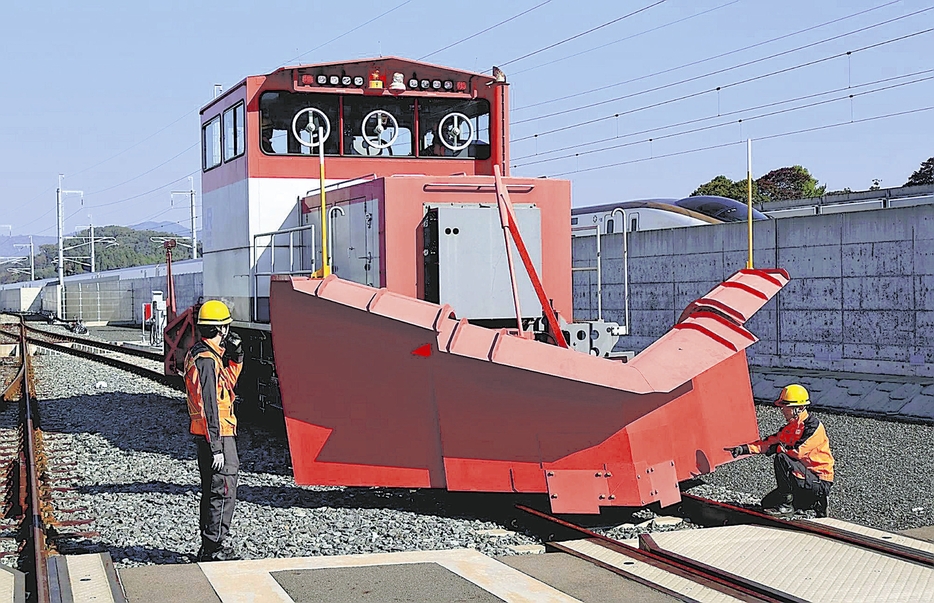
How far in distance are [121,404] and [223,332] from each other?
8294 millimetres

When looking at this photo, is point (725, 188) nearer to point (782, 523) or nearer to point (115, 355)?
point (115, 355)

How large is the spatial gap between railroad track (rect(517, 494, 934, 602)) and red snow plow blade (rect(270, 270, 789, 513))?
0.27 m

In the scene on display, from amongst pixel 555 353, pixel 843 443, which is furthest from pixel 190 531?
pixel 843 443

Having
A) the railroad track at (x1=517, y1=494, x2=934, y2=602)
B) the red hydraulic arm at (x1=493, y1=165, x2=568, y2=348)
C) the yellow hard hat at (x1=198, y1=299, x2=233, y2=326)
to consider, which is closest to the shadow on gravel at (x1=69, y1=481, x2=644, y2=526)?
the railroad track at (x1=517, y1=494, x2=934, y2=602)

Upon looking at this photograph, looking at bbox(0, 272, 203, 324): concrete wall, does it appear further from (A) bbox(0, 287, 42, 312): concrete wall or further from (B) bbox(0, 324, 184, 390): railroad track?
(A) bbox(0, 287, 42, 312): concrete wall

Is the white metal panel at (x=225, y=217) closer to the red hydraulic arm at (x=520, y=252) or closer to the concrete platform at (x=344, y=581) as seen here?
the red hydraulic arm at (x=520, y=252)

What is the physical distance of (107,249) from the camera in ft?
459

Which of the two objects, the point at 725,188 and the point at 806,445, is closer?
the point at 806,445

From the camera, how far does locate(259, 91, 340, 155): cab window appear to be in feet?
29.6

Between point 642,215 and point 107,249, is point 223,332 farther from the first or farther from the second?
point 107,249

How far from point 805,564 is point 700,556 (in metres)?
0.51

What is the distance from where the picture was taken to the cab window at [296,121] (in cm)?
902

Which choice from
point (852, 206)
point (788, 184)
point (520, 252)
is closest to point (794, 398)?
point (520, 252)

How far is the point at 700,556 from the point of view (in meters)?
5.24
